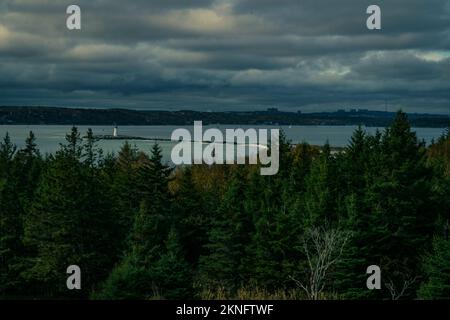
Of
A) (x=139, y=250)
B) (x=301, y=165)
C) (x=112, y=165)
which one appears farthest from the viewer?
(x=112, y=165)

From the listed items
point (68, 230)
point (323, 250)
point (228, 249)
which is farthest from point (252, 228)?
point (323, 250)

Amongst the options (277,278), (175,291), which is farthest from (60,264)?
(175,291)

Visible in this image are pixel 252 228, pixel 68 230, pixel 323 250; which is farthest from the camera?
pixel 252 228

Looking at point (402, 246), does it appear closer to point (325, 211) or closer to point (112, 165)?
point (325, 211)

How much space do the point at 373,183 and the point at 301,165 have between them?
67.1 ft

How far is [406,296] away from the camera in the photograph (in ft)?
125

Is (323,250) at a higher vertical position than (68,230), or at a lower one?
higher

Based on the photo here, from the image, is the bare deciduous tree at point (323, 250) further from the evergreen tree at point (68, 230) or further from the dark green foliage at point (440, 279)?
the evergreen tree at point (68, 230)

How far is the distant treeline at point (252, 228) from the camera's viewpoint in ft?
123

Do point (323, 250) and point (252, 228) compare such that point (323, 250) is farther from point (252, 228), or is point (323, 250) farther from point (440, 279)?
point (252, 228)

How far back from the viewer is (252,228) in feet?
151

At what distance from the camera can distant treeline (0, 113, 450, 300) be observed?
1470 inches

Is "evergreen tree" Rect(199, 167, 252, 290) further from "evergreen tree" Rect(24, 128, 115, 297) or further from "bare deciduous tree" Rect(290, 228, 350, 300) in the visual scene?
"evergreen tree" Rect(24, 128, 115, 297)
